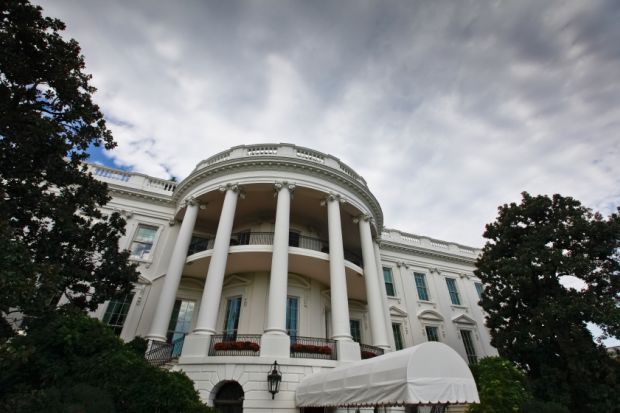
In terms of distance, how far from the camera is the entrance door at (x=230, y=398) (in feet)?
29.0

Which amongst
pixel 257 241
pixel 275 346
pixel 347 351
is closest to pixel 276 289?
pixel 275 346

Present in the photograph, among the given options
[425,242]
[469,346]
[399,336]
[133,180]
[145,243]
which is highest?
[425,242]

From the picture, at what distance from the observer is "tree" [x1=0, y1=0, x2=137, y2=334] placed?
17.1 ft

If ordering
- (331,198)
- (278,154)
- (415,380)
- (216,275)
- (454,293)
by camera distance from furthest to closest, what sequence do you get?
(454,293)
(278,154)
(331,198)
(216,275)
(415,380)

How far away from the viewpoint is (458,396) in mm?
5562

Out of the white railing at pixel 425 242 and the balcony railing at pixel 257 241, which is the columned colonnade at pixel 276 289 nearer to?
the balcony railing at pixel 257 241

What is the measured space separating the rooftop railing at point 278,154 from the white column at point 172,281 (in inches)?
107

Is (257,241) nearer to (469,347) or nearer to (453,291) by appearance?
(453,291)

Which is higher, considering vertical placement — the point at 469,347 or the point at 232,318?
the point at 469,347

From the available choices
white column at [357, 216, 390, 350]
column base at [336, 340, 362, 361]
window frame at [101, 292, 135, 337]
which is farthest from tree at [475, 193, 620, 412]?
window frame at [101, 292, 135, 337]

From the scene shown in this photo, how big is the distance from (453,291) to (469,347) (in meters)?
3.66

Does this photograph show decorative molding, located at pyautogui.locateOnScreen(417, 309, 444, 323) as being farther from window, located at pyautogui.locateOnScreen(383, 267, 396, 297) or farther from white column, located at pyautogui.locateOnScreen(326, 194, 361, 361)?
white column, located at pyautogui.locateOnScreen(326, 194, 361, 361)

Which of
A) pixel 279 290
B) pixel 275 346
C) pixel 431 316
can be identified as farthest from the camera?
pixel 431 316

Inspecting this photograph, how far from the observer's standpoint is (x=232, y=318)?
529 inches
